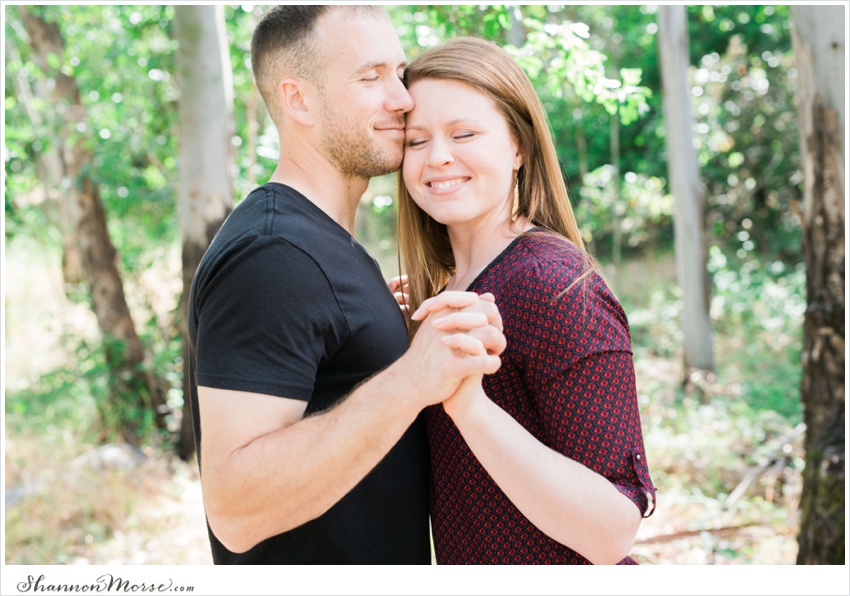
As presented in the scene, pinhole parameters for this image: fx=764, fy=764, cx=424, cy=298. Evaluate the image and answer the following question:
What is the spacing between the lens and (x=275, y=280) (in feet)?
5.33

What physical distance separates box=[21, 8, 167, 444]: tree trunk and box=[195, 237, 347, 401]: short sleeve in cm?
554

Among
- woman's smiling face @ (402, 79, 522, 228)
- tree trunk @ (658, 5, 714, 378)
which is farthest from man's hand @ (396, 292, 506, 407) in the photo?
tree trunk @ (658, 5, 714, 378)

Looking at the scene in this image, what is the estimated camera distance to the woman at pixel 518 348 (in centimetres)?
159

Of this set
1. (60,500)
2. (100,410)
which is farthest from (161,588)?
(100,410)

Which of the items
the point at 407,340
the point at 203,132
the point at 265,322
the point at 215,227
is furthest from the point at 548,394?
the point at 203,132

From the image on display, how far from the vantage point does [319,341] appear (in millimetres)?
1672

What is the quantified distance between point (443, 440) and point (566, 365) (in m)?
0.44

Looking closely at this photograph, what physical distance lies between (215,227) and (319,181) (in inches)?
139

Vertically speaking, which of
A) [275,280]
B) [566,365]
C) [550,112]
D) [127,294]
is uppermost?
[550,112]

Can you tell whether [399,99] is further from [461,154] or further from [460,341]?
[460,341]

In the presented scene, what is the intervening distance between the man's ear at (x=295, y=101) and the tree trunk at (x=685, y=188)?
734cm

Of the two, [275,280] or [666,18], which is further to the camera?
[666,18]

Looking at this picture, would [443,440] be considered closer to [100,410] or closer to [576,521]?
[576,521]

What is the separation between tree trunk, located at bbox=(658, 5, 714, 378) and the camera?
851 centimetres
